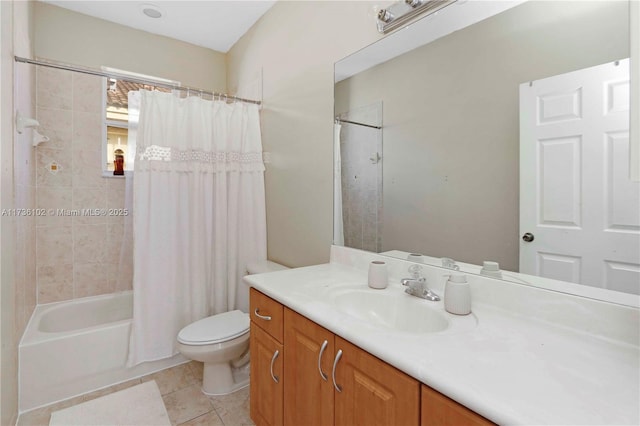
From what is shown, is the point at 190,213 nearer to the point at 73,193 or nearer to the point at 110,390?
the point at 73,193

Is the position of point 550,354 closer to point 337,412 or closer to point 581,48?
point 337,412

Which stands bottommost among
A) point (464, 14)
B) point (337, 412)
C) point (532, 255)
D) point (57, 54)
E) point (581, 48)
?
point (337, 412)

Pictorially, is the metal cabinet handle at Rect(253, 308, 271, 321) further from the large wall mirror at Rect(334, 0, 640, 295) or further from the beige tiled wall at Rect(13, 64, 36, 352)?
the beige tiled wall at Rect(13, 64, 36, 352)

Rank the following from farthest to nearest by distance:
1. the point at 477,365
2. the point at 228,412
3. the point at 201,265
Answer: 1. the point at 201,265
2. the point at 228,412
3. the point at 477,365

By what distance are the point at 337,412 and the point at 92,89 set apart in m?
3.01

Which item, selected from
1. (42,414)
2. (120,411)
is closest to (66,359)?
(42,414)

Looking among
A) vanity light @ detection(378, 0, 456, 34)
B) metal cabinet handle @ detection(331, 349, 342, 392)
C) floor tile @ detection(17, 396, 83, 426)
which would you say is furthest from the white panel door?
floor tile @ detection(17, 396, 83, 426)

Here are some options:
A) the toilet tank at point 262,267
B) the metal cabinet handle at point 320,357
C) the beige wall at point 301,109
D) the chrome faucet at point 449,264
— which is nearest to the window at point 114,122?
the beige wall at point 301,109

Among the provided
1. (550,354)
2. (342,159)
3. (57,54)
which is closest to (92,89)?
(57,54)

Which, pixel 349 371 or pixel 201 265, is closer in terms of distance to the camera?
pixel 349 371

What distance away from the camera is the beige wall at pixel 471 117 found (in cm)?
94

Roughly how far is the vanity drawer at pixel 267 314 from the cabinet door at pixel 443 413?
657 millimetres

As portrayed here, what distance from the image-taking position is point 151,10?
245 cm

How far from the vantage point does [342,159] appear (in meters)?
1.77
